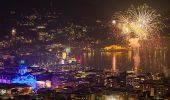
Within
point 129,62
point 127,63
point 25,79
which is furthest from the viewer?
point 129,62

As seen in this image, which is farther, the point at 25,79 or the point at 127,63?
the point at 127,63

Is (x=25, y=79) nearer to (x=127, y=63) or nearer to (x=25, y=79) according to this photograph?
(x=25, y=79)

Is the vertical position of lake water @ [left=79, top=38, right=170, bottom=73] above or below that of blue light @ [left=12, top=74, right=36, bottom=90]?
above

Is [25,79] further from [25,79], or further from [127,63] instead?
[127,63]

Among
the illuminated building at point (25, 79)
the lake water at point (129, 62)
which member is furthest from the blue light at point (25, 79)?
the lake water at point (129, 62)

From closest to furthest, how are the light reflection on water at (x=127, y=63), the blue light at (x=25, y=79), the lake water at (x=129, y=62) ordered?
1. the blue light at (x=25, y=79)
2. the lake water at (x=129, y=62)
3. the light reflection on water at (x=127, y=63)

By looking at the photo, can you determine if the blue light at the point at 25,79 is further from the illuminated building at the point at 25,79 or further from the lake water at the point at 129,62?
the lake water at the point at 129,62

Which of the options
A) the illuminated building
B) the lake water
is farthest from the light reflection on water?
the illuminated building

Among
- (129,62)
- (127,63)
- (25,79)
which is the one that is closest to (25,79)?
(25,79)

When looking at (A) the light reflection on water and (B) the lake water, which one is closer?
(B) the lake water

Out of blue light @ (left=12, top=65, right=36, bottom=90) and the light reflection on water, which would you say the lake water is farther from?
blue light @ (left=12, top=65, right=36, bottom=90)

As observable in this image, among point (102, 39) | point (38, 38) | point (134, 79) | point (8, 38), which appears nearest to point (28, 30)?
point (38, 38)

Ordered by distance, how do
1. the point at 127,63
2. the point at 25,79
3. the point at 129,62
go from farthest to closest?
1. the point at 129,62
2. the point at 127,63
3. the point at 25,79

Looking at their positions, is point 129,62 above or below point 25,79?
above
